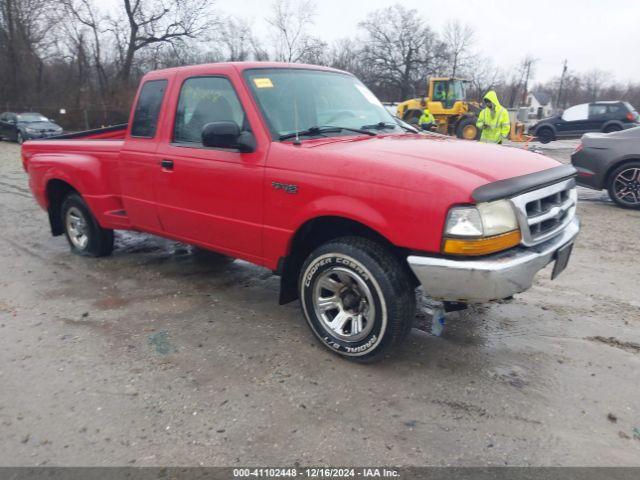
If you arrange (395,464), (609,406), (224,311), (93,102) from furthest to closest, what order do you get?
(93,102), (224,311), (609,406), (395,464)

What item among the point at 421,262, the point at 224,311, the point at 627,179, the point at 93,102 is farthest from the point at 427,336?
the point at 93,102

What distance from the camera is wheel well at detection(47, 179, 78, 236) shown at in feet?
19.1

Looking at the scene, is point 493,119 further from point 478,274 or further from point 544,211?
point 478,274

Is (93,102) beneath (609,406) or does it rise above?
above

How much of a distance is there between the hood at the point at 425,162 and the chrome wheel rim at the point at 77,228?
349cm

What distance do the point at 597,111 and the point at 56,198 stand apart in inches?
866

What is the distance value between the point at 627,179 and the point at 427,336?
6444mm

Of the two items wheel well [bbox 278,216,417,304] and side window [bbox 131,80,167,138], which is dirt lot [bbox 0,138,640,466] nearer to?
wheel well [bbox 278,216,417,304]

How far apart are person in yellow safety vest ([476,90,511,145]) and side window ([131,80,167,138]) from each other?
7.69 metres

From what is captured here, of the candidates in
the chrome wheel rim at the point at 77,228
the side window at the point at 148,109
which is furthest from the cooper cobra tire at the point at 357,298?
the chrome wheel rim at the point at 77,228

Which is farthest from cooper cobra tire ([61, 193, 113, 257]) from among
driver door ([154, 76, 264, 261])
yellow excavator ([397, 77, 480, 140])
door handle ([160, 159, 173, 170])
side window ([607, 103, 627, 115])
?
side window ([607, 103, 627, 115])

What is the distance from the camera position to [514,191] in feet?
9.38

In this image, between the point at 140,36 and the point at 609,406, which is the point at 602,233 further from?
the point at 140,36

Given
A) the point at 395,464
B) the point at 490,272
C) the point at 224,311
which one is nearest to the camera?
the point at 395,464
